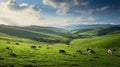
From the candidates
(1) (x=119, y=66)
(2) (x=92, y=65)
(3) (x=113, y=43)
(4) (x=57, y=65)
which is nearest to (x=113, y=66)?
(1) (x=119, y=66)

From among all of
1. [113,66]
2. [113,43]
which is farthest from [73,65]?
[113,43]

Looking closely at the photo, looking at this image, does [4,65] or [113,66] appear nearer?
[4,65]

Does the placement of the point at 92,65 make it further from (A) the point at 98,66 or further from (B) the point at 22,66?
(B) the point at 22,66

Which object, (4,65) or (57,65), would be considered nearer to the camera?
(4,65)

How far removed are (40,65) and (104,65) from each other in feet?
53.8

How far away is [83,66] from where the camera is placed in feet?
172

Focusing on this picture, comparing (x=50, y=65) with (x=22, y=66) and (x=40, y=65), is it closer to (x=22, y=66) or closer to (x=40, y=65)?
(x=40, y=65)

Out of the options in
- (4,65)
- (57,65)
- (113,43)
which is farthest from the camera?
(113,43)

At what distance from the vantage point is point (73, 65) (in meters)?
53.6

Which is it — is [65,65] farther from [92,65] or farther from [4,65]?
[4,65]

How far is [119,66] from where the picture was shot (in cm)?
5366

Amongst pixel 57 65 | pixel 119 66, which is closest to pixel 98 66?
pixel 119 66

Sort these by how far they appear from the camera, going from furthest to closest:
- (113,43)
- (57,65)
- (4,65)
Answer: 1. (113,43)
2. (57,65)
3. (4,65)

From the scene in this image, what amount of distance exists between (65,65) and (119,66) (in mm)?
13594
